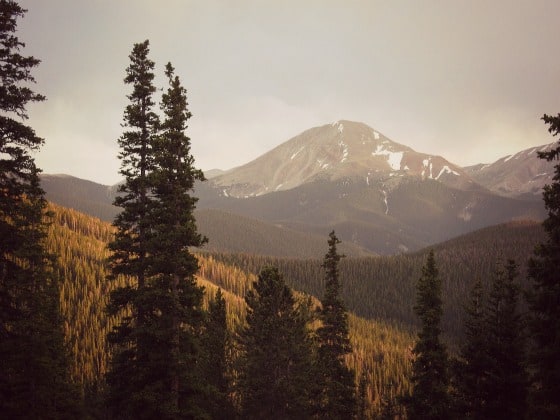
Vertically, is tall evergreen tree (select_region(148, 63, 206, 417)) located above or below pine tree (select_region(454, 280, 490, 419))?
above

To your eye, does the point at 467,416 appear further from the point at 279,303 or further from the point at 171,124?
the point at 171,124

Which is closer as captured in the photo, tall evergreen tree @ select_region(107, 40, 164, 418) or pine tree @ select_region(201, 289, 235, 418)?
tall evergreen tree @ select_region(107, 40, 164, 418)

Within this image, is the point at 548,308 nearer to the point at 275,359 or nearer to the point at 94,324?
the point at 275,359

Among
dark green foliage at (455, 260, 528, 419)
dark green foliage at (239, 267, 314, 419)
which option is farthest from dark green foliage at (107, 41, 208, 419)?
dark green foliage at (455, 260, 528, 419)

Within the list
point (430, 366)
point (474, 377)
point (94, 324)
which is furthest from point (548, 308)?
point (94, 324)

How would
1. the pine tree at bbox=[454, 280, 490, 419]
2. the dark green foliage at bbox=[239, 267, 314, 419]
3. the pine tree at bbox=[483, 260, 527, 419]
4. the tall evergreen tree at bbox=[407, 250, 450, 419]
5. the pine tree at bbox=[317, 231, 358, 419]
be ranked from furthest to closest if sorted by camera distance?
the dark green foliage at bbox=[239, 267, 314, 419] < the pine tree at bbox=[317, 231, 358, 419] < the tall evergreen tree at bbox=[407, 250, 450, 419] < the pine tree at bbox=[454, 280, 490, 419] < the pine tree at bbox=[483, 260, 527, 419]

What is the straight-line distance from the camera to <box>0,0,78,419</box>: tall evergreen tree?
1555 centimetres

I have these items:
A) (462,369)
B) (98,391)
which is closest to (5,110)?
(462,369)

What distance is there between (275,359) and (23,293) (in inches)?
746

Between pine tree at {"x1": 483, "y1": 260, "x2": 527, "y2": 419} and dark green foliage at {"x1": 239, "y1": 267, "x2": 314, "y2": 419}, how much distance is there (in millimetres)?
14564

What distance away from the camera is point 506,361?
24562mm

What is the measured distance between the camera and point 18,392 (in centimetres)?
2422

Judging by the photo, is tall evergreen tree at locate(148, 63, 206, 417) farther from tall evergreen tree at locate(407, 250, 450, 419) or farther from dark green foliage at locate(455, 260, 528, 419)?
dark green foliage at locate(455, 260, 528, 419)

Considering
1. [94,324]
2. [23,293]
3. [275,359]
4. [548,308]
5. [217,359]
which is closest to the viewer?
[548,308]
